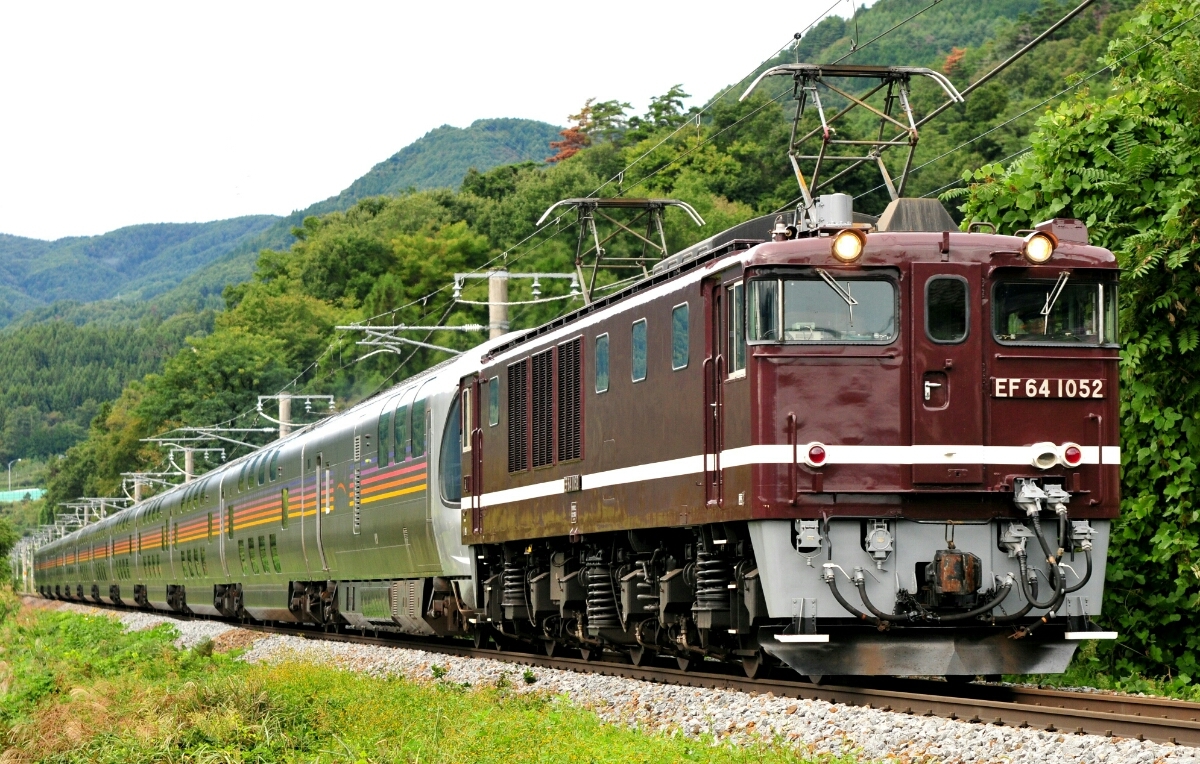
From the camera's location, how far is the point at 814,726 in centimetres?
1062

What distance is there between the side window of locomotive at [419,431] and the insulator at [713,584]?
8749 millimetres

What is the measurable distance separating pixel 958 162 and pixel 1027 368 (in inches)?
1948

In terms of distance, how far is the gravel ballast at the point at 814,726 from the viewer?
8977 mm

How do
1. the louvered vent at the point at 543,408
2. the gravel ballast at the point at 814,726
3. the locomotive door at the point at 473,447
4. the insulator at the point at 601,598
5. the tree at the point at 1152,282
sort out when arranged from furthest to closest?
the locomotive door at the point at 473,447
the louvered vent at the point at 543,408
the insulator at the point at 601,598
the tree at the point at 1152,282
the gravel ballast at the point at 814,726

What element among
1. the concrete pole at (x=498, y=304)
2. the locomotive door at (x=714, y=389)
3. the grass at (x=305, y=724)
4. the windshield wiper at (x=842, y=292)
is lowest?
the grass at (x=305, y=724)

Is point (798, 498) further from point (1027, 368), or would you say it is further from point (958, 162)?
point (958, 162)

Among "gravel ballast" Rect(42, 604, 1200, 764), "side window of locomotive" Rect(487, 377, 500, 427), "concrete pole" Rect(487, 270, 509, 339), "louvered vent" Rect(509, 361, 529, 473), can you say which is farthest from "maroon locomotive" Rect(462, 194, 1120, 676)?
"concrete pole" Rect(487, 270, 509, 339)

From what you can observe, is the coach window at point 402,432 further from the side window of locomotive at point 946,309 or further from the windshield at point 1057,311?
the windshield at point 1057,311

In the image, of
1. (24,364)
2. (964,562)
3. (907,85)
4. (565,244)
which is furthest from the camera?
(24,364)

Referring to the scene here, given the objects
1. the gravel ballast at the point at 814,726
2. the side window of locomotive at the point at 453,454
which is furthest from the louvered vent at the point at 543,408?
the side window of locomotive at the point at 453,454

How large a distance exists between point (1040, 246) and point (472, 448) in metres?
9.31

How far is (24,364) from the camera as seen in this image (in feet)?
638

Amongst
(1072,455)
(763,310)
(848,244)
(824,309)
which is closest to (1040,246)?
(848,244)

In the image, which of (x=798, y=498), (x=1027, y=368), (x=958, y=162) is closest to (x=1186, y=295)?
(x=1027, y=368)
